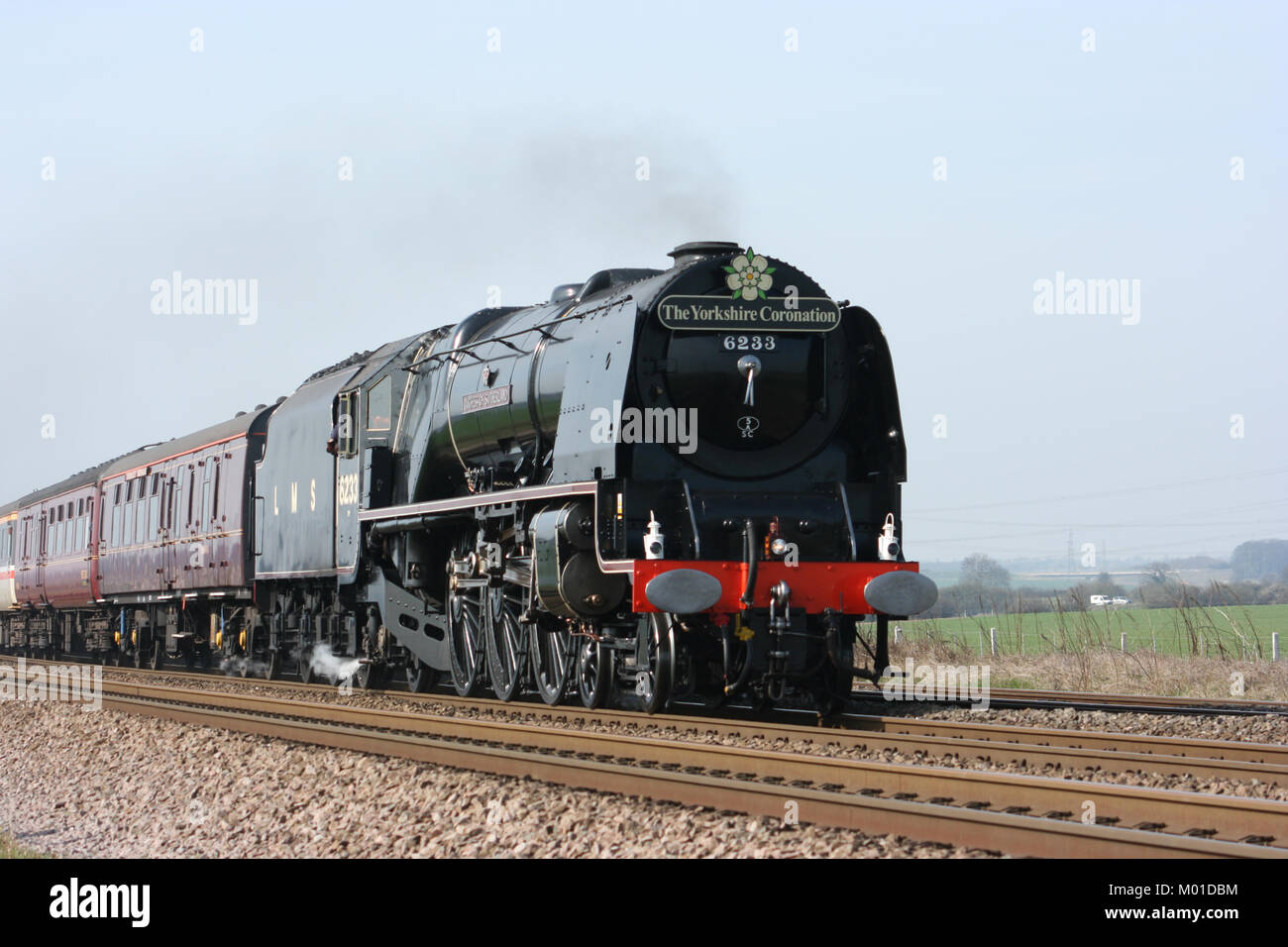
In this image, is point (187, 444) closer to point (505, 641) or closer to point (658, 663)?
point (505, 641)

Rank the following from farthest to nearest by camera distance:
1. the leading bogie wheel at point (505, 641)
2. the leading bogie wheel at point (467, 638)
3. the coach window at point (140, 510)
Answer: the coach window at point (140, 510)
the leading bogie wheel at point (467, 638)
the leading bogie wheel at point (505, 641)

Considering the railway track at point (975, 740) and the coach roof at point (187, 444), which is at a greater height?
the coach roof at point (187, 444)

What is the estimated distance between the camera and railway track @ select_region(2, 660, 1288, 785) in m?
8.63

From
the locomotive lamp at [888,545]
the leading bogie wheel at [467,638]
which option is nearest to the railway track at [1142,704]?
the locomotive lamp at [888,545]

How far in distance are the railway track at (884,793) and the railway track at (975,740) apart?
1.22 metres

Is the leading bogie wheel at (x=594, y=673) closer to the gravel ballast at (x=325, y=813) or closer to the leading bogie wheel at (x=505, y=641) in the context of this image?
the leading bogie wheel at (x=505, y=641)

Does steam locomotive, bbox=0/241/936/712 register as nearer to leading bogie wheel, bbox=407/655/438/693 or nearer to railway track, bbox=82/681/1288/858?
leading bogie wheel, bbox=407/655/438/693

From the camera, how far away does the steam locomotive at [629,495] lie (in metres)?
11.2

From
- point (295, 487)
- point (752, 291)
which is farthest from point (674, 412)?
point (295, 487)

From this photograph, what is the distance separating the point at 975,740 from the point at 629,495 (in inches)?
135

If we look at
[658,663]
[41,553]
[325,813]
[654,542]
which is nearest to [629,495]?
[654,542]

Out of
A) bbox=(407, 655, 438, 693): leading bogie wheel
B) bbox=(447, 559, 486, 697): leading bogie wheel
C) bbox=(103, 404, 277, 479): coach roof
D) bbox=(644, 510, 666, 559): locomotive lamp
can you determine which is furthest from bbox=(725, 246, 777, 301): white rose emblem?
bbox=(103, 404, 277, 479): coach roof

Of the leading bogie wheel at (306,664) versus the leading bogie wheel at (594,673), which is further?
the leading bogie wheel at (306,664)
